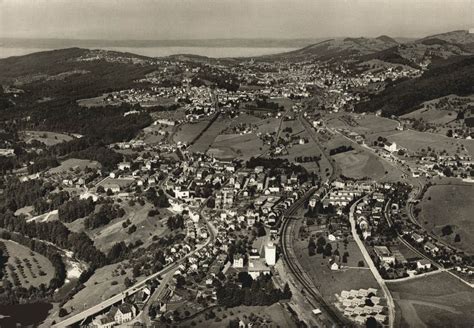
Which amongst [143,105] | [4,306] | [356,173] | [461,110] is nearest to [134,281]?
[4,306]

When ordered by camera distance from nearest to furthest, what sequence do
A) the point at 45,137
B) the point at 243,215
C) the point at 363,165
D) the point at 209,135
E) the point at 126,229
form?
the point at 243,215 < the point at 126,229 < the point at 363,165 < the point at 209,135 < the point at 45,137

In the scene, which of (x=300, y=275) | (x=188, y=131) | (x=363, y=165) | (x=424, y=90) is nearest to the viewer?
(x=300, y=275)

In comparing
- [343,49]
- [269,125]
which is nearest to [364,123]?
[269,125]

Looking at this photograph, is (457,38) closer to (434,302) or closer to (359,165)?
(359,165)

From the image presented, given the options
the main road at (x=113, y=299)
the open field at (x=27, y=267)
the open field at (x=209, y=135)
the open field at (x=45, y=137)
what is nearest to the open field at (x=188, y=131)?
the open field at (x=209, y=135)

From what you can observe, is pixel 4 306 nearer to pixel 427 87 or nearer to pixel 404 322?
pixel 404 322

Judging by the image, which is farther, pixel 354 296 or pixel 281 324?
pixel 354 296

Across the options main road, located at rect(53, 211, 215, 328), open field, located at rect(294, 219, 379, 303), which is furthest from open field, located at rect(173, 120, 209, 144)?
open field, located at rect(294, 219, 379, 303)
